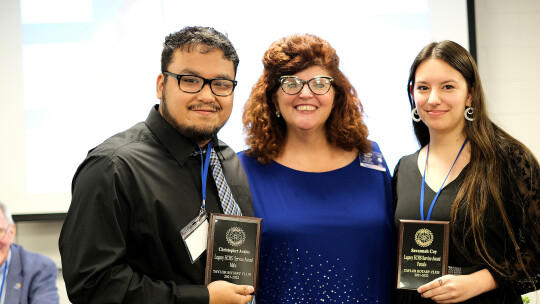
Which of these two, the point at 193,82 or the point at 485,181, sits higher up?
the point at 193,82

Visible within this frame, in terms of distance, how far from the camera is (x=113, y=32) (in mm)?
3695

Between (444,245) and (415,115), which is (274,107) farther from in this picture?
(444,245)

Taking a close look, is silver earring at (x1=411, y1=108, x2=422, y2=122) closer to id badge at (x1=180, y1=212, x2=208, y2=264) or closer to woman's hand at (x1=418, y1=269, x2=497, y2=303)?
woman's hand at (x1=418, y1=269, x2=497, y2=303)

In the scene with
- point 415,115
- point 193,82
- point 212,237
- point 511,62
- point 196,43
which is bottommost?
point 212,237

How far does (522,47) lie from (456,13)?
0.54 meters

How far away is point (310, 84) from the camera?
2281 millimetres

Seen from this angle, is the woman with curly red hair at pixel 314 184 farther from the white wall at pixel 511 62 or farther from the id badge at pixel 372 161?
the white wall at pixel 511 62

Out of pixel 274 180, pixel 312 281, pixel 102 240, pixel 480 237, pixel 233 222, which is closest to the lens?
pixel 102 240

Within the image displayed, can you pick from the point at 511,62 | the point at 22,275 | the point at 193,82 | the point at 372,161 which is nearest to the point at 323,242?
the point at 372,161

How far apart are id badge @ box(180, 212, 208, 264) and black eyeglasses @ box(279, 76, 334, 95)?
0.71 m

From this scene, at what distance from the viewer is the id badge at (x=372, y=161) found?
7.80 feet

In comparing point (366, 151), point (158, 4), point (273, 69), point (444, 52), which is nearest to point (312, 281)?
point (366, 151)

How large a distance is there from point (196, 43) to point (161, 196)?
0.50 metres

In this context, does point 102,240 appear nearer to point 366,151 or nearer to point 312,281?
point 312,281
